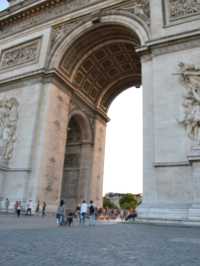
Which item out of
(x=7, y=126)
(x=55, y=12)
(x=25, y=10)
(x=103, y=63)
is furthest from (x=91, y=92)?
(x=25, y=10)

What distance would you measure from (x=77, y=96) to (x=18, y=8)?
26.6 feet

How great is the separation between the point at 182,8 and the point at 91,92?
952 cm

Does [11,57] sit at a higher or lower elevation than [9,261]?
higher

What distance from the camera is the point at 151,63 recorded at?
517 inches

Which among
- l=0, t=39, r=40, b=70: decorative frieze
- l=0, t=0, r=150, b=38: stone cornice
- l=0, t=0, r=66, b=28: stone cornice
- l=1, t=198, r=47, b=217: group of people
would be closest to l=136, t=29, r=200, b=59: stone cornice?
l=0, t=0, r=150, b=38: stone cornice

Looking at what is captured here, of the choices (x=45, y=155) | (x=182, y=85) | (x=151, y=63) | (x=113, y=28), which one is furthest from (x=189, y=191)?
(x=113, y=28)

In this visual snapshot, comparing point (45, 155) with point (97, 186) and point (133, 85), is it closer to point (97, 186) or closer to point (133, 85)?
point (97, 186)

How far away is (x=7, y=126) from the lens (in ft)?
52.7

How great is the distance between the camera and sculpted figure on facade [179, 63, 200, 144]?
34.3ft

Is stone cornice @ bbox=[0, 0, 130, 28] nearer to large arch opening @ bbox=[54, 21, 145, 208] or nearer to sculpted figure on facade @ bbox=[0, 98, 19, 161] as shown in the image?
large arch opening @ bbox=[54, 21, 145, 208]

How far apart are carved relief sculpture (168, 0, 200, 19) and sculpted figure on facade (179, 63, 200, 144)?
10.6 feet

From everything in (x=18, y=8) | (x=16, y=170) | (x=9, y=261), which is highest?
(x=18, y=8)

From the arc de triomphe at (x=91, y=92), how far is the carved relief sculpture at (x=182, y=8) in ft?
0.18

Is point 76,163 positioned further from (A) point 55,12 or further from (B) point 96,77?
(A) point 55,12
